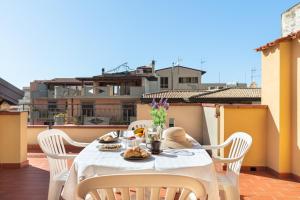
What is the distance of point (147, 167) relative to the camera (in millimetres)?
1819

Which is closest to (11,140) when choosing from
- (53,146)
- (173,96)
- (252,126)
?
(53,146)

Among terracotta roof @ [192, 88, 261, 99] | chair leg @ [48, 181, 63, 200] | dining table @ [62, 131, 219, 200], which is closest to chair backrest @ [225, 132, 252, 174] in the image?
dining table @ [62, 131, 219, 200]

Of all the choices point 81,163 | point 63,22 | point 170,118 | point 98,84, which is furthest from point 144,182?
point 98,84

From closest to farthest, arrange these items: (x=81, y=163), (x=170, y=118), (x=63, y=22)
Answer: (x=81, y=163), (x=170, y=118), (x=63, y=22)

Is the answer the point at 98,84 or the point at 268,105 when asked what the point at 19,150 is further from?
the point at 98,84

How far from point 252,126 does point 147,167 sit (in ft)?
A: 9.70

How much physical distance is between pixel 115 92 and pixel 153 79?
3856mm

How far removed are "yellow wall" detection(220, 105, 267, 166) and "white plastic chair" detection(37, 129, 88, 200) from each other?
8.52ft

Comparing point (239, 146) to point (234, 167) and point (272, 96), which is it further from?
point (272, 96)

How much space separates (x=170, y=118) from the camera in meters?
6.02

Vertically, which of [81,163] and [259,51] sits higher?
[259,51]

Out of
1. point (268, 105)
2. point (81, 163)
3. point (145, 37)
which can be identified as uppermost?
point (145, 37)

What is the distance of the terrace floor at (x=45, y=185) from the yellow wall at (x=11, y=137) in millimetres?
229

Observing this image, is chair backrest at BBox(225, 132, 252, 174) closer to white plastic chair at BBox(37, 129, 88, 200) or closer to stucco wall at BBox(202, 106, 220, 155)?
white plastic chair at BBox(37, 129, 88, 200)
